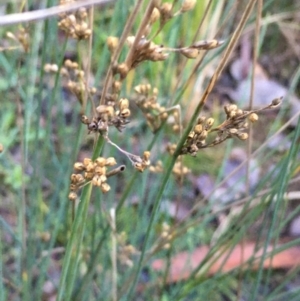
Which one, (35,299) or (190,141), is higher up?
(190,141)

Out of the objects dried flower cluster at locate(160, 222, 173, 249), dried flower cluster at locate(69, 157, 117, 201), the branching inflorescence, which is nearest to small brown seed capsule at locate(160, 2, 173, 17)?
the branching inflorescence

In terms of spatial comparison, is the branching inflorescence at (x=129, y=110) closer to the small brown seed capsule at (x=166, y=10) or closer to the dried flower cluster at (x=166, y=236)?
the small brown seed capsule at (x=166, y=10)

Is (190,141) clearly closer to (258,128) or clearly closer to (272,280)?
(272,280)

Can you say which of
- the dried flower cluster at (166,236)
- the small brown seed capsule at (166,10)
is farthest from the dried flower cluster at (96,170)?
the dried flower cluster at (166,236)

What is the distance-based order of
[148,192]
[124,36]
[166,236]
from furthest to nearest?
[148,192], [166,236], [124,36]

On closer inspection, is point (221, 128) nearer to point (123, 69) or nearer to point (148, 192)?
point (123, 69)

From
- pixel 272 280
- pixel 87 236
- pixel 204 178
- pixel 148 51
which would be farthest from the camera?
pixel 204 178

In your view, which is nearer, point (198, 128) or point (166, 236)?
point (198, 128)

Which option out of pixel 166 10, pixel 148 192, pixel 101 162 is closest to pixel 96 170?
pixel 101 162

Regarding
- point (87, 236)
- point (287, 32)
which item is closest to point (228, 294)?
point (87, 236)

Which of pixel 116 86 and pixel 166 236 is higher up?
pixel 116 86

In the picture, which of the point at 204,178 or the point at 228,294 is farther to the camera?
the point at 204,178
